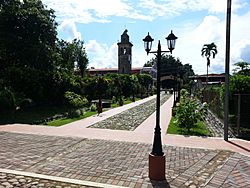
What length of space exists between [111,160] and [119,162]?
29 centimetres

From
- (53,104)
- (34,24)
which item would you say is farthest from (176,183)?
(34,24)

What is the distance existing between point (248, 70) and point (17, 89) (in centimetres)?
1737

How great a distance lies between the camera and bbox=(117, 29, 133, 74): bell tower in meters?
66.4

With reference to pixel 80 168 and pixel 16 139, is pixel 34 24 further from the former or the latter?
pixel 80 168

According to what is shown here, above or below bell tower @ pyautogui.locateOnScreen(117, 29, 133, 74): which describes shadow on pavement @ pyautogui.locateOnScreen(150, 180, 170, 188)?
below

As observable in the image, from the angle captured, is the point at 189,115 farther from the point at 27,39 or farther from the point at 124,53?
the point at 124,53

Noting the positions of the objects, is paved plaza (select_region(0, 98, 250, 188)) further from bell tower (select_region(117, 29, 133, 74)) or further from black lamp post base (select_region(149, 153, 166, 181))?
bell tower (select_region(117, 29, 133, 74))

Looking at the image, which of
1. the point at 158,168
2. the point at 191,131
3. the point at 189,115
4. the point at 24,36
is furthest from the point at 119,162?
the point at 24,36

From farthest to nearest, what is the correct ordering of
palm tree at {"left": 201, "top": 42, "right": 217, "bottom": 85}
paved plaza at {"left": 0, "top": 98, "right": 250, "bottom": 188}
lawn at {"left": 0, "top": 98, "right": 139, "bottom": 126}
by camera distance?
palm tree at {"left": 201, "top": 42, "right": 217, "bottom": 85}
lawn at {"left": 0, "top": 98, "right": 139, "bottom": 126}
paved plaza at {"left": 0, "top": 98, "right": 250, "bottom": 188}

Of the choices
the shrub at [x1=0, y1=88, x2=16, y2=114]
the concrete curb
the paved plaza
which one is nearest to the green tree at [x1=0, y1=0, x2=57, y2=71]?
the shrub at [x1=0, y1=88, x2=16, y2=114]

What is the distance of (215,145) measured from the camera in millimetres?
9781

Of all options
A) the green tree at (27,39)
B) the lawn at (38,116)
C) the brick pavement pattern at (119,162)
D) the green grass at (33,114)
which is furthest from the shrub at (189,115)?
the green tree at (27,39)

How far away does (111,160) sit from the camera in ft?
25.0

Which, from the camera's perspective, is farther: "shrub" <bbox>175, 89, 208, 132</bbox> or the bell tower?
the bell tower
